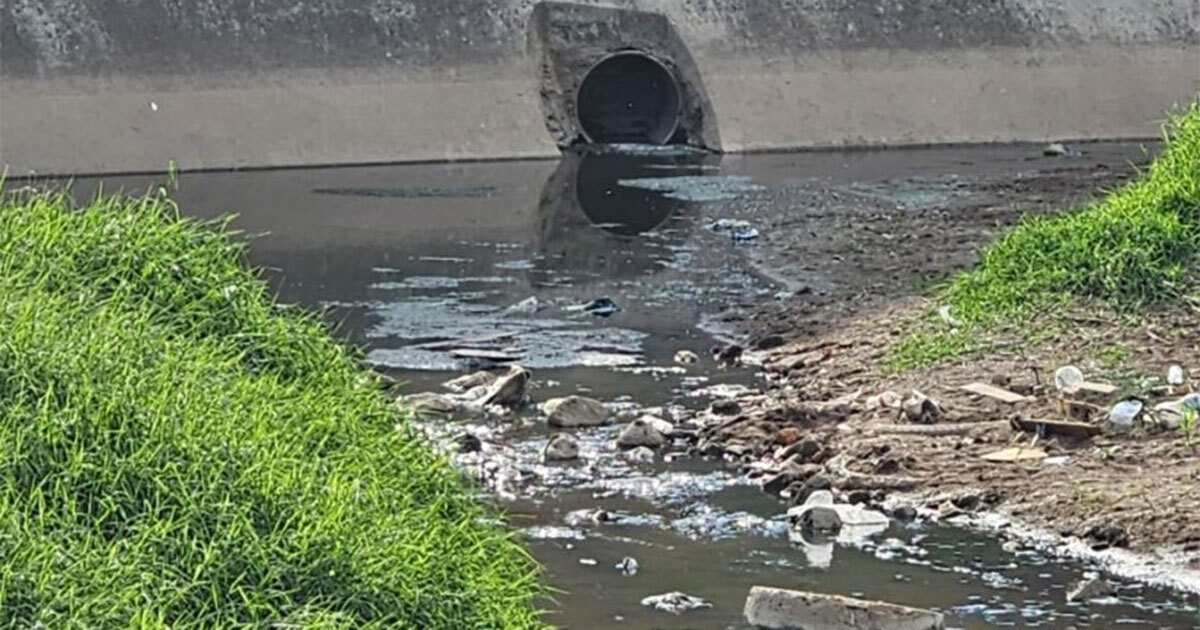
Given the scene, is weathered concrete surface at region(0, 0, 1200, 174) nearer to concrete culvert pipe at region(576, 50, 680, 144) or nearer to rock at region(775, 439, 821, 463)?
concrete culvert pipe at region(576, 50, 680, 144)

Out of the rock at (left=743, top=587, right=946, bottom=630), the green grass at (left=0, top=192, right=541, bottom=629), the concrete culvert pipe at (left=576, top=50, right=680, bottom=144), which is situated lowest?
the concrete culvert pipe at (left=576, top=50, right=680, bottom=144)

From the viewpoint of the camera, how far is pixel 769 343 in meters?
11.0

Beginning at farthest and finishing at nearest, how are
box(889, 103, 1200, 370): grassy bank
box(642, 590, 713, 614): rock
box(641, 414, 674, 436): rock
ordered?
box(889, 103, 1200, 370): grassy bank → box(641, 414, 674, 436): rock → box(642, 590, 713, 614): rock

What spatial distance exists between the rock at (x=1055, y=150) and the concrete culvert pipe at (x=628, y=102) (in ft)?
11.5

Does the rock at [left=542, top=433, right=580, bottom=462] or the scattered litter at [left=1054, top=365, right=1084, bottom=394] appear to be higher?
the scattered litter at [left=1054, top=365, right=1084, bottom=394]

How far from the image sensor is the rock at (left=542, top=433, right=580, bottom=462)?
8.50m

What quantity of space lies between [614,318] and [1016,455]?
13.2ft

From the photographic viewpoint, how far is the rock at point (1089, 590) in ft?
21.9

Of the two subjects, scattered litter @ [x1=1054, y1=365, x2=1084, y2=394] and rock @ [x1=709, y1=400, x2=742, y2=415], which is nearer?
scattered litter @ [x1=1054, y1=365, x2=1084, y2=394]

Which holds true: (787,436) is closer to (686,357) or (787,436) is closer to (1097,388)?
(1097,388)

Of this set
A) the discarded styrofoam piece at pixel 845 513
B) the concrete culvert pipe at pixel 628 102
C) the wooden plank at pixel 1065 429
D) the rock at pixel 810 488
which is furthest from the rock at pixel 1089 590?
the concrete culvert pipe at pixel 628 102

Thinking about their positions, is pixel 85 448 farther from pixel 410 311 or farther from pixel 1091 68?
pixel 1091 68

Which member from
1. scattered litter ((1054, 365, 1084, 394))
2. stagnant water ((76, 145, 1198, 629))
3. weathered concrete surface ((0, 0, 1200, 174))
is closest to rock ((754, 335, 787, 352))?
stagnant water ((76, 145, 1198, 629))

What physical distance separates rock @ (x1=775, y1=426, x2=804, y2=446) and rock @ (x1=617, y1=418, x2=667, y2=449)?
43 cm
